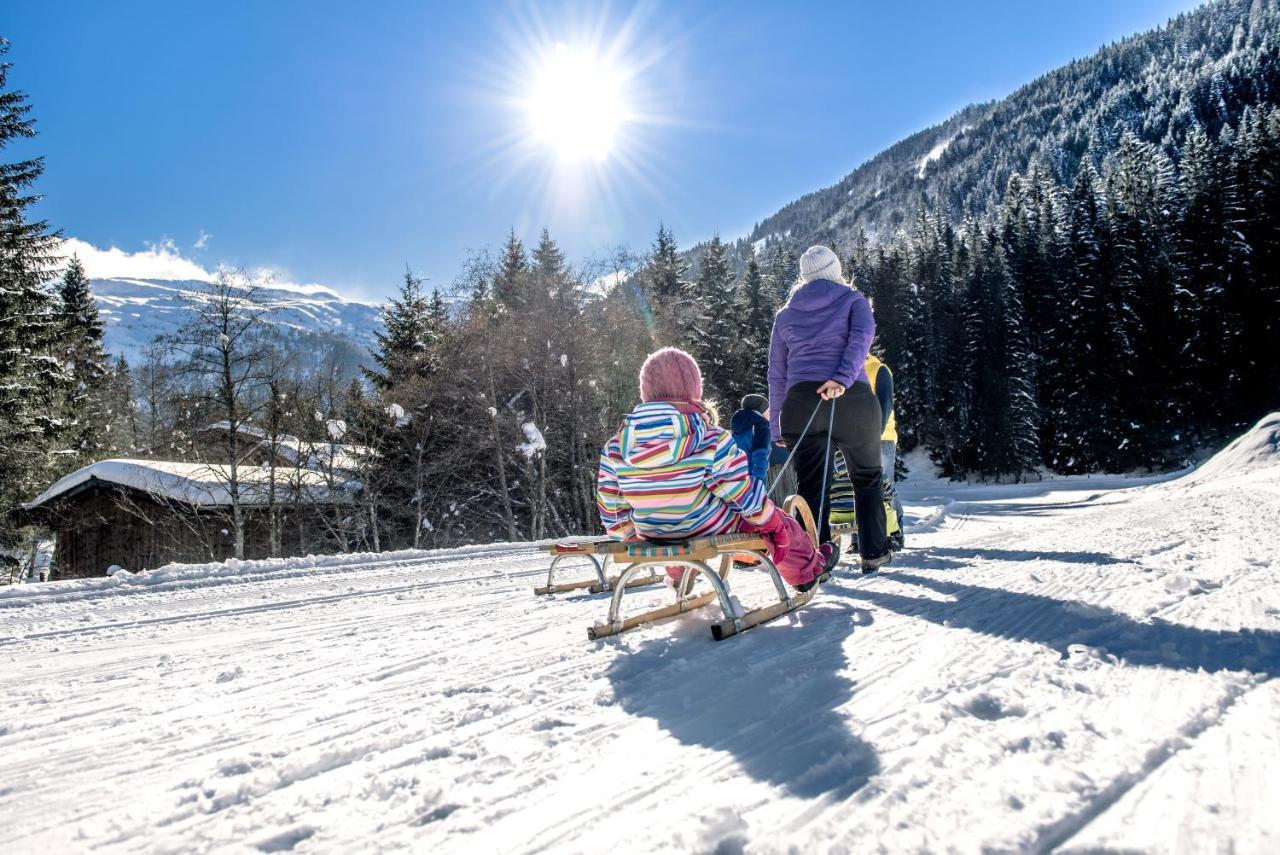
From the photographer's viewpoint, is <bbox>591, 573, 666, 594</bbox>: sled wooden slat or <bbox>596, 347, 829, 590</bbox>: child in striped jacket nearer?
<bbox>596, 347, 829, 590</bbox>: child in striped jacket

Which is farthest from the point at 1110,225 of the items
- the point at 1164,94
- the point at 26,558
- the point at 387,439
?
the point at 1164,94

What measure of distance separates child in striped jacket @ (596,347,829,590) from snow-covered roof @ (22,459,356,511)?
56.7 feet

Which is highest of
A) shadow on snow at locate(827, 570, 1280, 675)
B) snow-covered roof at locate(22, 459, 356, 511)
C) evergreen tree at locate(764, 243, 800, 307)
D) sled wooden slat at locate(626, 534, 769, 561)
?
evergreen tree at locate(764, 243, 800, 307)

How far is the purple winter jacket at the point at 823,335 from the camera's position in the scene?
3.77 m

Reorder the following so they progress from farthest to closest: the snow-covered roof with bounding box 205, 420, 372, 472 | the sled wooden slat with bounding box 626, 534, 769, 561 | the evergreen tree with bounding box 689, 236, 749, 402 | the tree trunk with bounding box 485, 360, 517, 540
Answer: the evergreen tree with bounding box 689, 236, 749, 402, the snow-covered roof with bounding box 205, 420, 372, 472, the tree trunk with bounding box 485, 360, 517, 540, the sled wooden slat with bounding box 626, 534, 769, 561

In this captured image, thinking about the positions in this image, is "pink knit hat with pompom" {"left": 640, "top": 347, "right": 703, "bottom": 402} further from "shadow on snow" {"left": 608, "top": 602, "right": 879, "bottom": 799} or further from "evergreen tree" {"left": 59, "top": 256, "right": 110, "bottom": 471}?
"evergreen tree" {"left": 59, "top": 256, "right": 110, "bottom": 471}

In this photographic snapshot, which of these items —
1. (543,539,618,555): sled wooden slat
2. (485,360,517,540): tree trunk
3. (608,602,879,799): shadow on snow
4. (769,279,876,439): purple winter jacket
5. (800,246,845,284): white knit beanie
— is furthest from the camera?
(485,360,517,540): tree trunk

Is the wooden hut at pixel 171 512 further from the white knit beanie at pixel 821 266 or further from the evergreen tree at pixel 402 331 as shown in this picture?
the white knit beanie at pixel 821 266

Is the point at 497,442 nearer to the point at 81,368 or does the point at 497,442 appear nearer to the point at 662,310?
the point at 662,310

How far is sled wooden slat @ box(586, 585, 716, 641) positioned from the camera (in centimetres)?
281

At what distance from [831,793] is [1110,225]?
4917 cm

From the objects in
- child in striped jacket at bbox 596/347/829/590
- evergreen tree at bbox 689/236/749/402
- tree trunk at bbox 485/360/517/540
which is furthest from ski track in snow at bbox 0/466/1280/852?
evergreen tree at bbox 689/236/749/402

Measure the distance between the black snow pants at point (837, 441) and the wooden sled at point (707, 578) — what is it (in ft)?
3.02

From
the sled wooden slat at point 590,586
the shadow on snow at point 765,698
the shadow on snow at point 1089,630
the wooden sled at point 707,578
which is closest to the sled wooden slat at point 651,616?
the wooden sled at point 707,578
